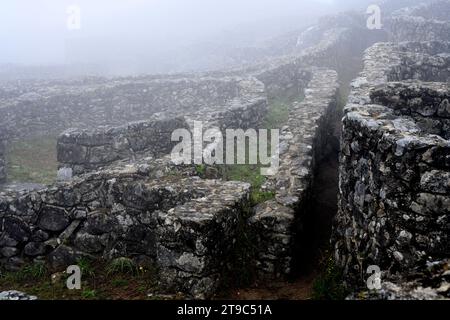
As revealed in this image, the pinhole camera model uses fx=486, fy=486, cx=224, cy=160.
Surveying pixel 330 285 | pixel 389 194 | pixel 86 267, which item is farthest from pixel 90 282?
pixel 389 194

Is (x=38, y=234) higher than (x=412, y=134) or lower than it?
lower

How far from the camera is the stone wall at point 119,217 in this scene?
958cm

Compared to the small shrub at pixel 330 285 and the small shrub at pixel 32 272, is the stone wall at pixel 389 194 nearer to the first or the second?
the small shrub at pixel 330 285

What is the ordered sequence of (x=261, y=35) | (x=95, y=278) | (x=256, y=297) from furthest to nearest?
(x=261, y=35) < (x=95, y=278) < (x=256, y=297)

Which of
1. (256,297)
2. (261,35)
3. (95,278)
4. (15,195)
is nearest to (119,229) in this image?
(95,278)

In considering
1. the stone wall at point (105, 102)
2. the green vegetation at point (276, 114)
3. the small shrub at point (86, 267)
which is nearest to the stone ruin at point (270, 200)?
the small shrub at point (86, 267)

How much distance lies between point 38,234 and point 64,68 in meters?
41.0

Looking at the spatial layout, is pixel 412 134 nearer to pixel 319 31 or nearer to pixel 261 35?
pixel 319 31

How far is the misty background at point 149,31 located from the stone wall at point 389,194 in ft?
126

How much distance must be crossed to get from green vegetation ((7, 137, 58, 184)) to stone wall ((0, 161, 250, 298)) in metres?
6.96

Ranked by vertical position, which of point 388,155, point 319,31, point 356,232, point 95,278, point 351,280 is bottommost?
point 95,278

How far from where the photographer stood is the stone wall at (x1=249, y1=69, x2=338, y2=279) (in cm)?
994

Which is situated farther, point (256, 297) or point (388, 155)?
point (256, 297)

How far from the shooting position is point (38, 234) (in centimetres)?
1223
